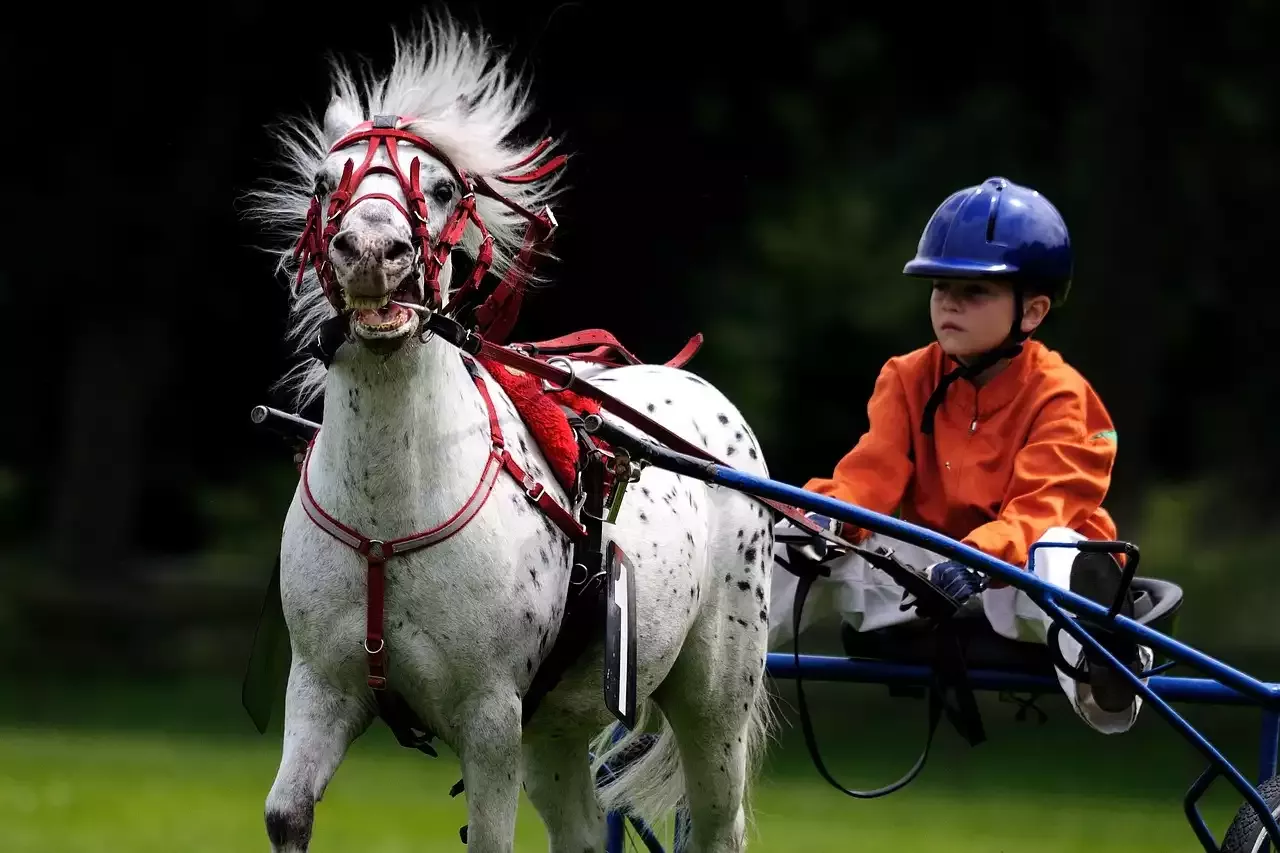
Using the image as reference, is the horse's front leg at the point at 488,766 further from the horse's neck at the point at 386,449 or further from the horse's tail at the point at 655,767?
the horse's tail at the point at 655,767

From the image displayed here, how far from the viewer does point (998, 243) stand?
577cm

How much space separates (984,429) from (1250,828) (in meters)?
1.36

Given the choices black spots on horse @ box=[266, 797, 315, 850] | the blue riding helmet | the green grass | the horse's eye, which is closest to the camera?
black spots on horse @ box=[266, 797, 315, 850]

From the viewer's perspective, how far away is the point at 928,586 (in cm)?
526

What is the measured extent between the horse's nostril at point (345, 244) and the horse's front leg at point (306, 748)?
0.92 metres

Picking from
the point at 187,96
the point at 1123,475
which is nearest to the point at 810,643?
the point at 1123,475

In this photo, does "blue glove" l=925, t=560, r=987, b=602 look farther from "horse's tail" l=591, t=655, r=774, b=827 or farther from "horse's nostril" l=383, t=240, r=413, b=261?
"horse's nostril" l=383, t=240, r=413, b=261

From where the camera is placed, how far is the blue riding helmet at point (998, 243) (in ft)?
18.9

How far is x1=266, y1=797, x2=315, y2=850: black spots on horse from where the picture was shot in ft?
13.1

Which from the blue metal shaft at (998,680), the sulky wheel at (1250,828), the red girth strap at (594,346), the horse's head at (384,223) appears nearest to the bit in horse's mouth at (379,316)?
the horse's head at (384,223)

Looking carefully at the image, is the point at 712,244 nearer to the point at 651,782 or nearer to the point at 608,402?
the point at 651,782

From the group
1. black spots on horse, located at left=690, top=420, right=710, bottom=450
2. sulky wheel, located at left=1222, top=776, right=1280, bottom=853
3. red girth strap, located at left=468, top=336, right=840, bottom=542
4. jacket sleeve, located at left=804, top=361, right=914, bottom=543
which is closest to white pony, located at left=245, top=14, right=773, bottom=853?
red girth strap, located at left=468, top=336, right=840, bottom=542

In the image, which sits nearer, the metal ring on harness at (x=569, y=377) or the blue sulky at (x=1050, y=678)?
the metal ring on harness at (x=569, y=377)

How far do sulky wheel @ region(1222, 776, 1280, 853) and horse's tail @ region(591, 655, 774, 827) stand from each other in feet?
4.31
